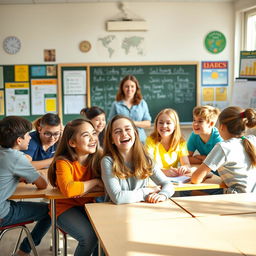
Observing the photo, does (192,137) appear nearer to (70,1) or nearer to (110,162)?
(110,162)

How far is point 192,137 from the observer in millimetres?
3467

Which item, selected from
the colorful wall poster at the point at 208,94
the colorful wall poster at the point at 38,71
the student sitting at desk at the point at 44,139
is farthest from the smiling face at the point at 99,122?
the colorful wall poster at the point at 208,94

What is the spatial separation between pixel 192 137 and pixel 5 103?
327 centimetres

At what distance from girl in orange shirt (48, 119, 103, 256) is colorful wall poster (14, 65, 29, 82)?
332 cm

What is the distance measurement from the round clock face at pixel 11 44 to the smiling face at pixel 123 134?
3.59 metres

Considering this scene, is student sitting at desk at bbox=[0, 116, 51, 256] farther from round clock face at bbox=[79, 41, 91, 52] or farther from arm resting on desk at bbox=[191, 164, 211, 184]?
round clock face at bbox=[79, 41, 91, 52]

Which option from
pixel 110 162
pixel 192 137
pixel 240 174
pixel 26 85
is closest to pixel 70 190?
pixel 110 162

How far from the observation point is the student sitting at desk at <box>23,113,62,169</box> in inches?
124

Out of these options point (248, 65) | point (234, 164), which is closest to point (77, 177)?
point (234, 164)

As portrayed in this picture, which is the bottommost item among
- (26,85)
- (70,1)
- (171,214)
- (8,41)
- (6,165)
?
(171,214)

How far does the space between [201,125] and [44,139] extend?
51.0 inches

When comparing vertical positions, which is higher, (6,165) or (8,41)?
(8,41)

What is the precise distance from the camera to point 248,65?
462 centimetres

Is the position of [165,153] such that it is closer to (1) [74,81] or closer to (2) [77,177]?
(2) [77,177]
